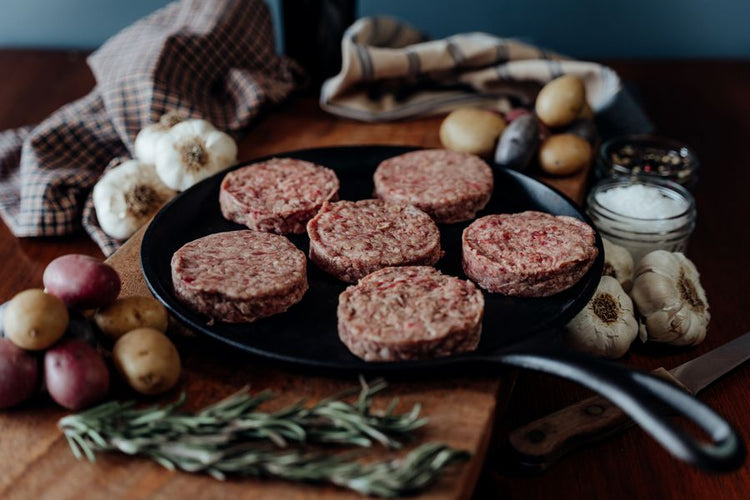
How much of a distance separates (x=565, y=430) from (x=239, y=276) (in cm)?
99

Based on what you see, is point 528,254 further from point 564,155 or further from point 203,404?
point 203,404

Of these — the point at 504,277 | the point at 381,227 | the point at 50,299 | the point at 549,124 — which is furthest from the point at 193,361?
the point at 549,124

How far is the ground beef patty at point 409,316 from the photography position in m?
1.96

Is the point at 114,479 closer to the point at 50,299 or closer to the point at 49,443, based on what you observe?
the point at 49,443

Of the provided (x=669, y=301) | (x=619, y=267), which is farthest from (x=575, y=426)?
(x=619, y=267)

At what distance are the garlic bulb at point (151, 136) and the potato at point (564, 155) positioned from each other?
154cm

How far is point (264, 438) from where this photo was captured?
181 cm

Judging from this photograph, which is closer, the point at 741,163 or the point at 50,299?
the point at 50,299

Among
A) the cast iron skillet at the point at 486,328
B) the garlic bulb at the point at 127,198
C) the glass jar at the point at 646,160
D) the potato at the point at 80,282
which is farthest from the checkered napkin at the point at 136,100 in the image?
the glass jar at the point at 646,160

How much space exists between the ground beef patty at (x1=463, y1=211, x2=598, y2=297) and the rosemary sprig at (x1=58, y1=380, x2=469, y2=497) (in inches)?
24.2

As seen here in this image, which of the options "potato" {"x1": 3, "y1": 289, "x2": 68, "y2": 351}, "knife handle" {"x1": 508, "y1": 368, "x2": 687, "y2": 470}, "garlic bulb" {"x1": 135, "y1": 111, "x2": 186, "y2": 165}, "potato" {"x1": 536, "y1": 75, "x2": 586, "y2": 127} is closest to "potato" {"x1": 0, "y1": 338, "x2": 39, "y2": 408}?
"potato" {"x1": 3, "y1": 289, "x2": 68, "y2": 351}

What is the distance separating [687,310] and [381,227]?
1007 mm

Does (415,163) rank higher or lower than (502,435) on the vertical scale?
higher

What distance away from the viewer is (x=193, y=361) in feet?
6.87
